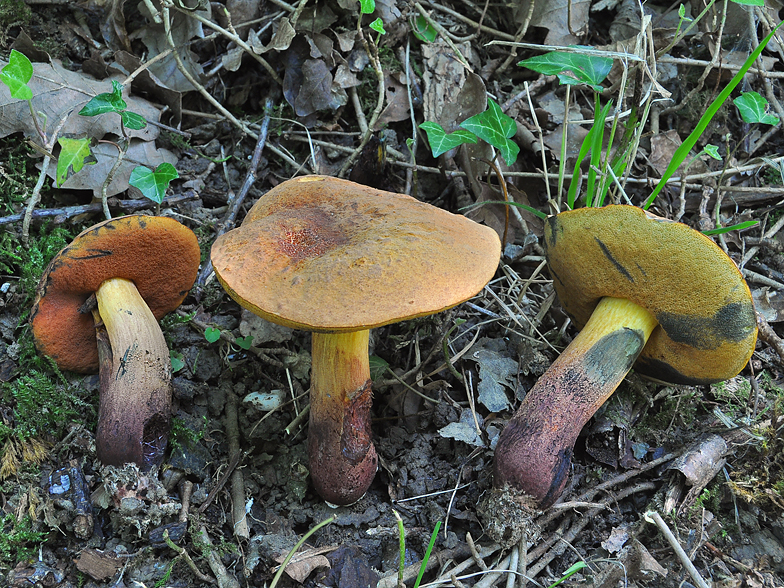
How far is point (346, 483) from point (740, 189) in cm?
256

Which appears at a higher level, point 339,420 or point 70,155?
point 70,155

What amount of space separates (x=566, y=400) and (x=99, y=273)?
1.90 meters

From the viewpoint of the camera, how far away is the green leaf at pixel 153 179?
8.13ft

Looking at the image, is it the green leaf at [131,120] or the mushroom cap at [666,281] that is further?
the green leaf at [131,120]

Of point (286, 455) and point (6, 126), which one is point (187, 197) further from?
point (286, 455)

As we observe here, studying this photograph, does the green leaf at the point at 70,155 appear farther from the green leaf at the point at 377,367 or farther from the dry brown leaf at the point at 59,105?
the green leaf at the point at 377,367

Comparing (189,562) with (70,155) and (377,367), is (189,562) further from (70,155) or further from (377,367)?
(70,155)

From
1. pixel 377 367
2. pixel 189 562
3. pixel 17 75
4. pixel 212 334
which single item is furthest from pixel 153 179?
pixel 189 562

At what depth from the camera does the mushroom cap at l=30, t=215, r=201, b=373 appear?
2045 mm

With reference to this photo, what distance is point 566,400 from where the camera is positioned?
78.2 inches

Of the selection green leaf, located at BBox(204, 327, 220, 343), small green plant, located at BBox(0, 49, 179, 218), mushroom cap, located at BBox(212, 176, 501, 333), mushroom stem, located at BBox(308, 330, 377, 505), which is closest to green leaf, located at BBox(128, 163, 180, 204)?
small green plant, located at BBox(0, 49, 179, 218)

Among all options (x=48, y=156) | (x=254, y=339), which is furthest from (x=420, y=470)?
(x=48, y=156)

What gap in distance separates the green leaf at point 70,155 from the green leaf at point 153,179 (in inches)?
8.3

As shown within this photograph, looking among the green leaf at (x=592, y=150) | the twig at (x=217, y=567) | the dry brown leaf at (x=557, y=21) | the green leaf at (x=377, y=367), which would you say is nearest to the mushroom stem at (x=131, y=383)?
the twig at (x=217, y=567)
